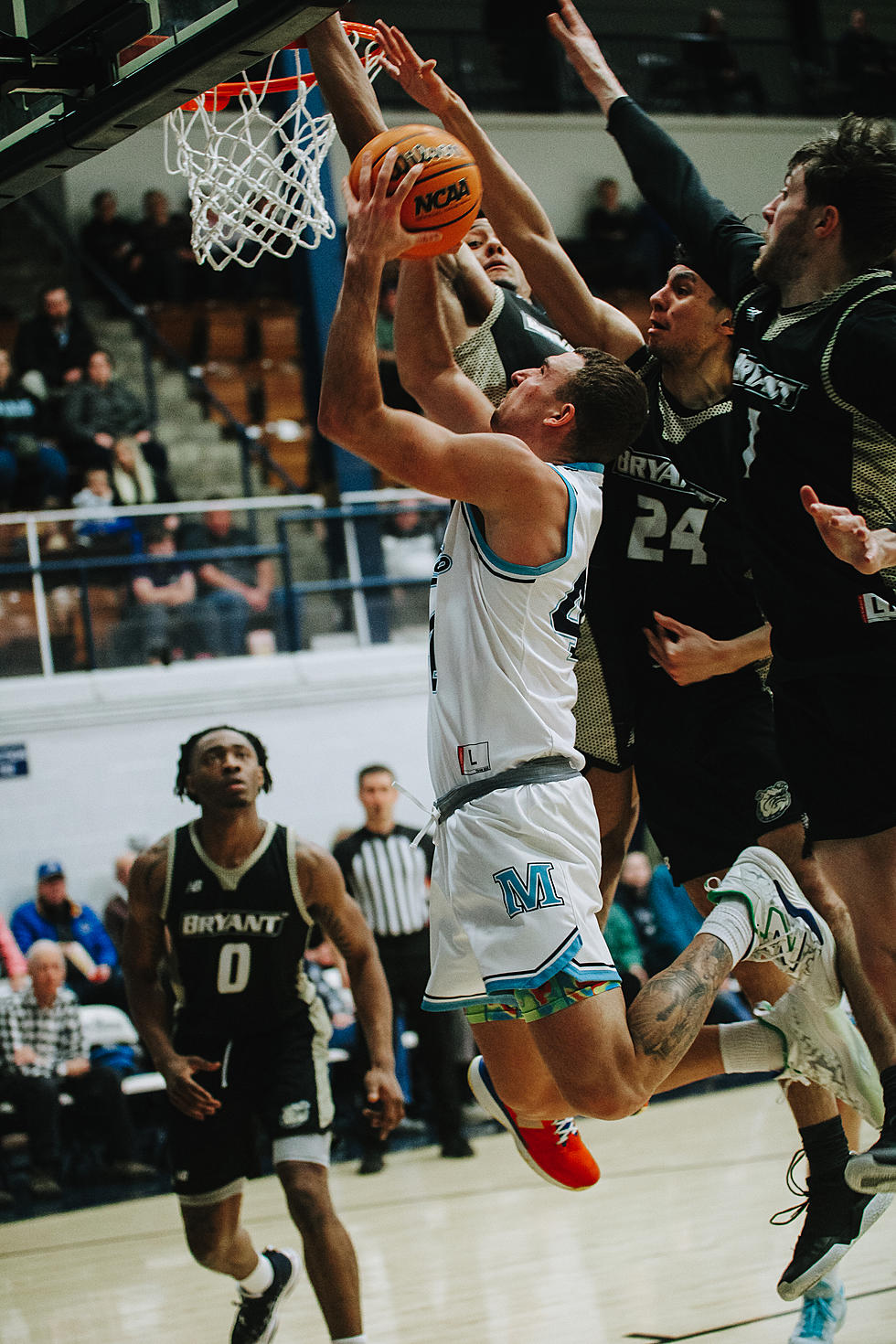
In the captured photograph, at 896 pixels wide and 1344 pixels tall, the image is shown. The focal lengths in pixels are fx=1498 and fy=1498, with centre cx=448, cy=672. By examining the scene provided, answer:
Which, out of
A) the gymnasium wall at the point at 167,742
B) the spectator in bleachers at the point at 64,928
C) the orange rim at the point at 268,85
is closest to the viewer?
the orange rim at the point at 268,85

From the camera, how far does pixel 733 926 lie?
13.1ft

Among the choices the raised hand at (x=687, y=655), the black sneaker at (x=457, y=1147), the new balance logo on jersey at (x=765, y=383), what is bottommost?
the black sneaker at (x=457, y=1147)

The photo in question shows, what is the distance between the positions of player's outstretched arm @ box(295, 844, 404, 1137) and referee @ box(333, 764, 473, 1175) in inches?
152

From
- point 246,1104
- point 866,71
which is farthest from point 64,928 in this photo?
point 866,71

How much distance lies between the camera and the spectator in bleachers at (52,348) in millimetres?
13922

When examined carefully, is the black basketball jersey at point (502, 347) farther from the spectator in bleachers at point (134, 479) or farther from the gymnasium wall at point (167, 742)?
the spectator in bleachers at point (134, 479)

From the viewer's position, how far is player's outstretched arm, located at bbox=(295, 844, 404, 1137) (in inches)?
204

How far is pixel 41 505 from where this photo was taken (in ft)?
42.0

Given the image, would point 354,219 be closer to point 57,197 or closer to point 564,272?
point 564,272

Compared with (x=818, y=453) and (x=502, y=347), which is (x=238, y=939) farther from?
(x=818, y=453)

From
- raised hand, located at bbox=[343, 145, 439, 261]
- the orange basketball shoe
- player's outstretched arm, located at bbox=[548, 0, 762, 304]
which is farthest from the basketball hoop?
the orange basketball shoe

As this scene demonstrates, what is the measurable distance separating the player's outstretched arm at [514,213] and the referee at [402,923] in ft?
18.4

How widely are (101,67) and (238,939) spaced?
3064mm

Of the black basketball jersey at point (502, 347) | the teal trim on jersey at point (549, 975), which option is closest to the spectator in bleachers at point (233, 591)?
the black basketball jersey at point (502, 347)
